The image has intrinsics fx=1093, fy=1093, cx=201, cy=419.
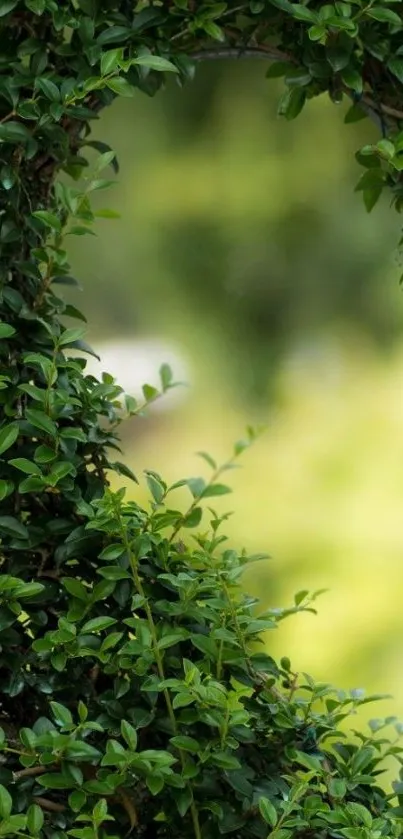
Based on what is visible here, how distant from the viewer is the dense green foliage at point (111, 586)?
909 mm

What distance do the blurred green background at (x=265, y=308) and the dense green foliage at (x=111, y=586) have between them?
3036 millimetres

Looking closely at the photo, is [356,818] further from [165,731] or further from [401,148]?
[401,148]

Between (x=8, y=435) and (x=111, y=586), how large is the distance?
158mm

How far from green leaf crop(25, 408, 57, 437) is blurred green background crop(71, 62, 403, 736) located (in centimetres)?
315

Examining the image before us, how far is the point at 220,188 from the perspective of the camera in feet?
15.0

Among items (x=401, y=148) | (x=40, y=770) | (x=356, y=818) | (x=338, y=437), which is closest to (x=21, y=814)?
(x=40, y=770)

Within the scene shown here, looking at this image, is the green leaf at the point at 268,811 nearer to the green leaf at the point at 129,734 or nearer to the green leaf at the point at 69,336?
the green leaf at the point at 129,734

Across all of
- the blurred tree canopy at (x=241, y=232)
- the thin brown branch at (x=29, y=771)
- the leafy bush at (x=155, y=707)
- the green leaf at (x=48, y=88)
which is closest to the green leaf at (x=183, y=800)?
the leafy bush at (x=155, y=707)

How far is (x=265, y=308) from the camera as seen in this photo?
A: 4.47 meters

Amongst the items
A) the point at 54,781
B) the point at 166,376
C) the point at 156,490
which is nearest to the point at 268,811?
the point at 54,781

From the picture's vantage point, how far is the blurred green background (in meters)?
4.18

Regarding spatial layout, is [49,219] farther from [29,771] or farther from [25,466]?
[29,771]

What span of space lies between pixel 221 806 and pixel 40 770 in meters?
0.16

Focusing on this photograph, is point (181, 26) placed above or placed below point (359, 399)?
below
